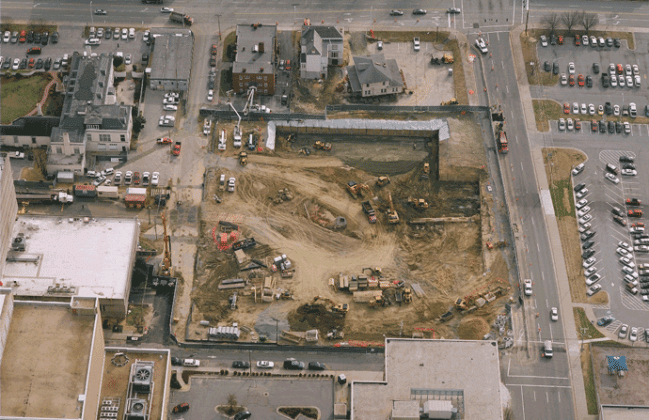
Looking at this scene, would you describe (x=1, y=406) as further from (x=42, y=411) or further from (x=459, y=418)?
(x=459, y=418)

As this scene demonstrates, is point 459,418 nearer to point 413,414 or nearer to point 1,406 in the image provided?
point 413,414

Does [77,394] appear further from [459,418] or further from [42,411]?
[459,418]

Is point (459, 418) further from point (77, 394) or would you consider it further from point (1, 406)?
point (1, 406)

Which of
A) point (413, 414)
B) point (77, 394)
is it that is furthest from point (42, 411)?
point (413, 414)
